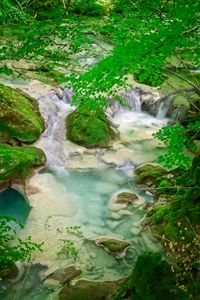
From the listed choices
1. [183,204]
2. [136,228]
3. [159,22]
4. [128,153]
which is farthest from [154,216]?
[159,22]

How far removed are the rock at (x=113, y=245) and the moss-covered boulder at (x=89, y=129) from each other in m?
4.88

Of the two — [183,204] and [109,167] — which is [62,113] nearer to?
[109,167]

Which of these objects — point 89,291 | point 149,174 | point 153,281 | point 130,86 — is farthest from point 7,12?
point 149,174

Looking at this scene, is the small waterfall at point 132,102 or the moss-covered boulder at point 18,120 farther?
the small waterfall at point 132,102

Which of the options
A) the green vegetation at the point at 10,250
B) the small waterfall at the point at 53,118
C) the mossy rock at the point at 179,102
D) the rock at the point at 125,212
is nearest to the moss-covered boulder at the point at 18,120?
the small waterfall at the point at 53,118

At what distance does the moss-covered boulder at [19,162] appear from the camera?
1082 centimetres

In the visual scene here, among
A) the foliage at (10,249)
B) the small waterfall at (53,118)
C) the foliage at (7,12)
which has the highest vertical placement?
the foliage at (7,12)

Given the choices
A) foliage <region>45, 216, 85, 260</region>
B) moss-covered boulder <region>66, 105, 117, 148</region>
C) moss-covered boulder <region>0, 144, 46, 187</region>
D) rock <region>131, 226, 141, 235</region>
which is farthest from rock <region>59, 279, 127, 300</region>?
moss-covered boulder <region>66, 105, 117, 148</region>

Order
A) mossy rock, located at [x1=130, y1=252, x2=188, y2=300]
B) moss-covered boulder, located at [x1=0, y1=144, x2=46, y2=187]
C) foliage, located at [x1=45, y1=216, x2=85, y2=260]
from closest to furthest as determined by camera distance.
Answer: mossy rock, located at [x1=130, y1=252, x2=188, y2=300], foliage, located at [x1=45, y1=216, x2=85, y2=260], moss-covered boulder, located at [x1=0, y1=144, x2=46, y2=187]

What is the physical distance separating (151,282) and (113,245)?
281 centimetres

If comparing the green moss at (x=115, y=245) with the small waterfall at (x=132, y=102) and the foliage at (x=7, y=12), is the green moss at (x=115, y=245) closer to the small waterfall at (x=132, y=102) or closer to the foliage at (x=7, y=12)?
the foliage at (x=7, y=12)

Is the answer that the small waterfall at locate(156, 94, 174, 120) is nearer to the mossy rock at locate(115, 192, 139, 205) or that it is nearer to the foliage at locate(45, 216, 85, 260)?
the mossy rock at locate(115, 192, 139, 205)

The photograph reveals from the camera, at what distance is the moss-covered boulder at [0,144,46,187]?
10822 mm

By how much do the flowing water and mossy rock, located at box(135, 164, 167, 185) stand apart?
277 mm
